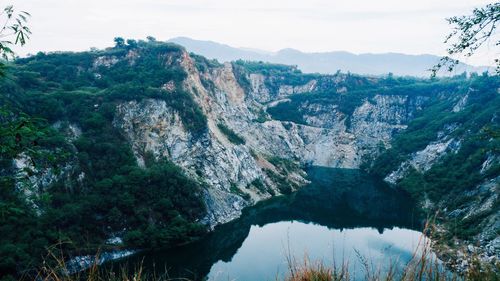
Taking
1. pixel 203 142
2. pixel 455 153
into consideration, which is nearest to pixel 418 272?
pixel 203 142

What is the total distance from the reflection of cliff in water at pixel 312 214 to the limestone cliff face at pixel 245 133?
3308 mm

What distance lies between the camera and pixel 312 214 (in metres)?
69.1

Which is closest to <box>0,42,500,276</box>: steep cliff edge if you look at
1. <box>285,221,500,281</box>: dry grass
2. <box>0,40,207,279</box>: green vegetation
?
<box>0,40,207,279</box>: green vegetation

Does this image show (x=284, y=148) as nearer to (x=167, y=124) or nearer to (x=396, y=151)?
(x=396, y=151)

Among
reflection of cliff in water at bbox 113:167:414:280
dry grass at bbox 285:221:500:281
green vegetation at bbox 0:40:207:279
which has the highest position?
dry grass at bbox 285:221:500:281

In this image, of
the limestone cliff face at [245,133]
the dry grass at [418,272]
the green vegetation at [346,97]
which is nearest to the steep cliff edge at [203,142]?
the limestone cliff face at [245,133]

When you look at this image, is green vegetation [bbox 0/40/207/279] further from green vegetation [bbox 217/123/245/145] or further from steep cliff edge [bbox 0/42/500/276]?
green vegetation [bbox 217/123/245/145]

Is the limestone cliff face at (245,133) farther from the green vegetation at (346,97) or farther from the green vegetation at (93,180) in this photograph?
the green vegetation at (93,180)

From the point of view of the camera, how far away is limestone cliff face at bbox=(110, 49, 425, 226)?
2530 inches

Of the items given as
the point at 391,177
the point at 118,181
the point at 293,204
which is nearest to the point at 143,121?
the point at 118,181

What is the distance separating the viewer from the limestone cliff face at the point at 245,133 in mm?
64250

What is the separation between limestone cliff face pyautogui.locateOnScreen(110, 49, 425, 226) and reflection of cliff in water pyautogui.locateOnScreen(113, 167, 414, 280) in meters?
3.31

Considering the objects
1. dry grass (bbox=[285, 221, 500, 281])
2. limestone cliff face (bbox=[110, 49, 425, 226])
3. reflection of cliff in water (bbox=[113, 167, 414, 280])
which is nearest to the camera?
dry grass (bbox=[285, 221, 500, 281])

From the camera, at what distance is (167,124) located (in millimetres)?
67188
